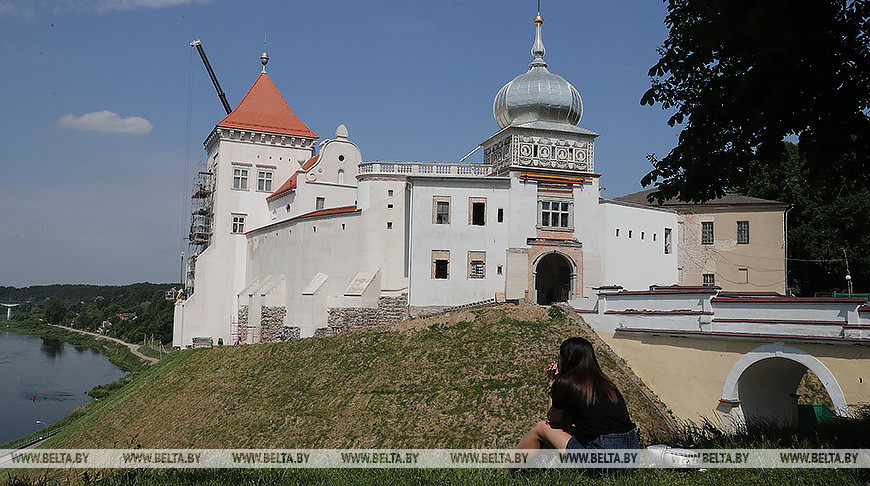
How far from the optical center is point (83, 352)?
3396 inches

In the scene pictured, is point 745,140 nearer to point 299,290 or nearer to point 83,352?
point 299,290

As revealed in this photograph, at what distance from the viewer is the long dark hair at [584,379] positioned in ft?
19.5

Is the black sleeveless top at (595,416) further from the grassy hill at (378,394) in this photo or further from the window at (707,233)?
the window at (707,233)

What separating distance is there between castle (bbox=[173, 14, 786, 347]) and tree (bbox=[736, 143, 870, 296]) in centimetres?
506

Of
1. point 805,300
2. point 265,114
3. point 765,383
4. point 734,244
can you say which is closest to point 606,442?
point 805,300

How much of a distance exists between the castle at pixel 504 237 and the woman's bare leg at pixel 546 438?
19229 mm

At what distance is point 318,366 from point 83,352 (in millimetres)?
73562

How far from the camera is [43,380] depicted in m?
60.2

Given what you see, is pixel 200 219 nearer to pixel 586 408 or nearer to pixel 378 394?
pixel 378 394

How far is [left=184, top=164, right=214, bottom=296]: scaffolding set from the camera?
47.8 meters

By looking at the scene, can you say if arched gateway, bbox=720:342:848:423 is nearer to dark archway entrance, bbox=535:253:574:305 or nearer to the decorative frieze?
dark archway entrance, bbox=535:253:574:305

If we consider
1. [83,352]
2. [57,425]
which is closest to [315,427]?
[57,425]

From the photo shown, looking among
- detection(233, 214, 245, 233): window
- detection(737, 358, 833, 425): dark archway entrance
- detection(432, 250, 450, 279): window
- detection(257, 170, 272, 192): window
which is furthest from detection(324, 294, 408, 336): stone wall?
detection(257, 170, 272, 192): window

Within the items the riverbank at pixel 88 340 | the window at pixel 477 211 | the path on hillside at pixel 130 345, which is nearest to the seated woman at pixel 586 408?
the window at pixel 477 211
